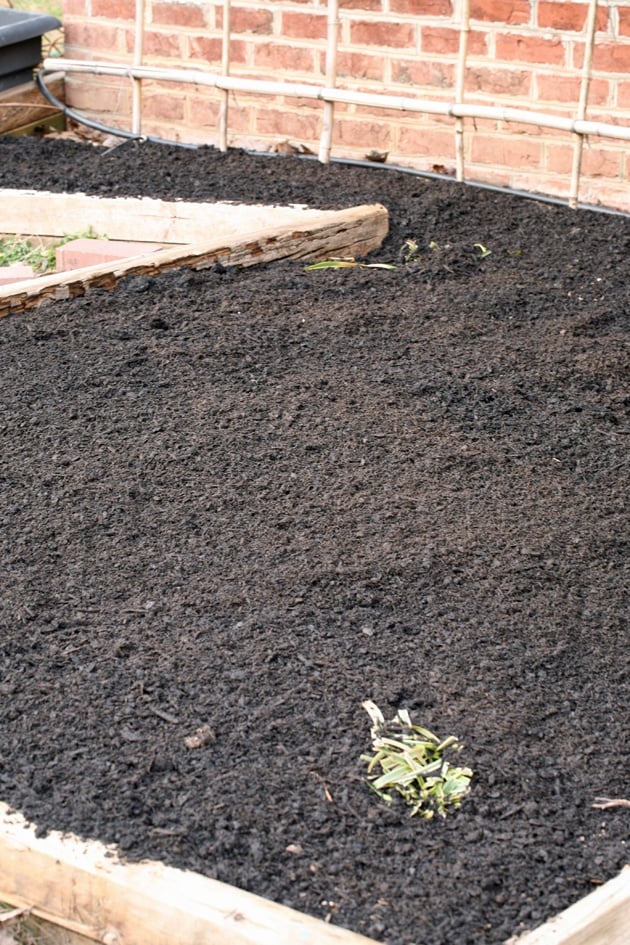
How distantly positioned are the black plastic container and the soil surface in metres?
2.47

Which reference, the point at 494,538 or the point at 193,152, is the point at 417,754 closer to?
the point at 494,538

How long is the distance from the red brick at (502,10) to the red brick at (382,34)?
0.32m

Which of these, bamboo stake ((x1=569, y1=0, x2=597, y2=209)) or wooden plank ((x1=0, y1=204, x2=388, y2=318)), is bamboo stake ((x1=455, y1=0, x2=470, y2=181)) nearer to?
bamboo stake ((x1=569, y1=0, x2=597, y2=209))

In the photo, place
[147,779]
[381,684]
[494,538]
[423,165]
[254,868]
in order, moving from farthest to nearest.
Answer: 1. [423,165]
2. [494,538]
3. [381,684]
4. [147,779]
5. [254,868]

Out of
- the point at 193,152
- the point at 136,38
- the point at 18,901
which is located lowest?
the point at 18,901

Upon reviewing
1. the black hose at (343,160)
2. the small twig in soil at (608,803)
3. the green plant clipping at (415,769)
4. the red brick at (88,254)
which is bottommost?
the small twig in soil at (608,803)

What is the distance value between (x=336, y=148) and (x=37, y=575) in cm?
375

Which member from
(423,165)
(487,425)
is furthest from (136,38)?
(487,425)

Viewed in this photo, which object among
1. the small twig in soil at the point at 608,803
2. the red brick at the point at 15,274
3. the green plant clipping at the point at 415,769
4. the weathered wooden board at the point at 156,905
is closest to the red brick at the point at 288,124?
the red brick at the point at 15,274

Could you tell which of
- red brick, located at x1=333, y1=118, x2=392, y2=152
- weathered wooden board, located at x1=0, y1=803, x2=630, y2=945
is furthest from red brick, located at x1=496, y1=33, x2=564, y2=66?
weathered wooden board, located at x1=0, y1=803, x2=630, y2=945

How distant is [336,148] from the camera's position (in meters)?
5.65

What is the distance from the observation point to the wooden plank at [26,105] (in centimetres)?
594

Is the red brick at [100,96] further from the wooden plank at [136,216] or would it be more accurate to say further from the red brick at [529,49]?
the red brick at [529,49]

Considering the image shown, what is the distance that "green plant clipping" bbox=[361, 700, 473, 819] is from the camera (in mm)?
1864
